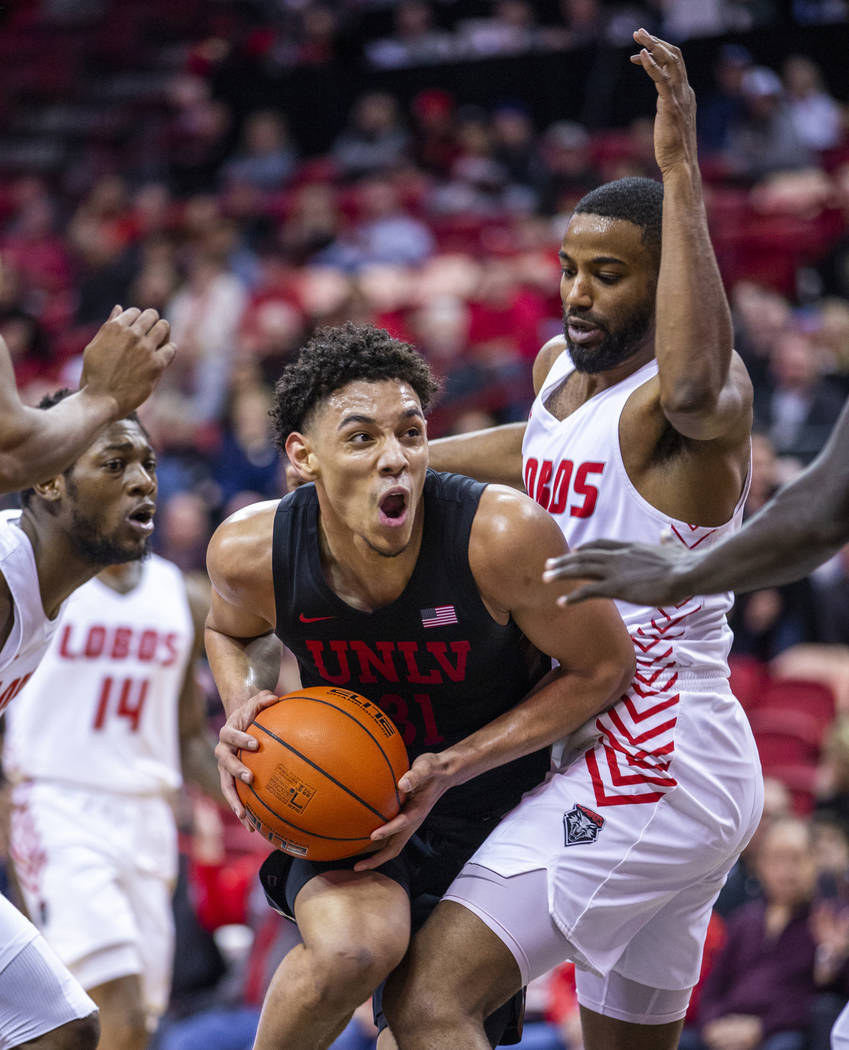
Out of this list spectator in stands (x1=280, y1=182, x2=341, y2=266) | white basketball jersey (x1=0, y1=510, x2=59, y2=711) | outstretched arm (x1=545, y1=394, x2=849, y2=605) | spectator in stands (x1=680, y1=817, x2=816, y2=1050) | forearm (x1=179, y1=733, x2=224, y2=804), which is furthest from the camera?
spectator in stands (x1=280, y1=182, x2=341, y2=266)

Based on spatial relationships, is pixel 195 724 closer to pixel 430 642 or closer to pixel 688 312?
pixel 430 642

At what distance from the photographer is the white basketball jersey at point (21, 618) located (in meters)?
3.85

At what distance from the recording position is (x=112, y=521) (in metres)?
4.24

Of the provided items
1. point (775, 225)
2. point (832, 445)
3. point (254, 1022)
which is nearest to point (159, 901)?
point (254, 1022)

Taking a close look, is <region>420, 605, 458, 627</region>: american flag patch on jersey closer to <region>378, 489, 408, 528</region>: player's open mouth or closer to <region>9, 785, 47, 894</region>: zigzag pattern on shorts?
<region>378, 489, 408, 528</region>: player's open mouth

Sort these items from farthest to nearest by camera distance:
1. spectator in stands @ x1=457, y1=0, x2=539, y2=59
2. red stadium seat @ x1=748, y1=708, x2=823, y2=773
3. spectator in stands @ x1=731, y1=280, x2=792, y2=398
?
spectator in stands @ x1=457, y1=0, x2=539, y2=59 < spectator in stands @ x1=731, y1=280, x2=792, y2=398 < red stadium seat @ x1=748, y1=708, x2=823, y2=773

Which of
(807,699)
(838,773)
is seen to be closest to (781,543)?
(838,773)

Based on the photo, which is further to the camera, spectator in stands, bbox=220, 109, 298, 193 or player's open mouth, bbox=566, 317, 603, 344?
spectator in stands, bbox=220, 109, 298, 193

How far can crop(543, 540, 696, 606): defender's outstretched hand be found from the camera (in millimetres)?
2633

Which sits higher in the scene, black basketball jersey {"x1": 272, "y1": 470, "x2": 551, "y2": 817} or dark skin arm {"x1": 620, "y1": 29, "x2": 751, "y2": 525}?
dark skin arm {"x1": 620, "y1": 29, "x2": 751, "y2": 525}

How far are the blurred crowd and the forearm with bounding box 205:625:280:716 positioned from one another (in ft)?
5.79

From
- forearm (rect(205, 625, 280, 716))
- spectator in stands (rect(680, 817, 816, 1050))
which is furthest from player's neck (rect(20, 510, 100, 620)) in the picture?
spectator in stands (rect(680, 817, 816, 1050))

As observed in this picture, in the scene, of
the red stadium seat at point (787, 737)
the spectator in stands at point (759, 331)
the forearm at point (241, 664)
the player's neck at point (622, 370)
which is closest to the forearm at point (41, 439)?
the forearm at point (241, 664)

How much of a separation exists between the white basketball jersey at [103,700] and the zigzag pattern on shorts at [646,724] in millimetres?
2821
